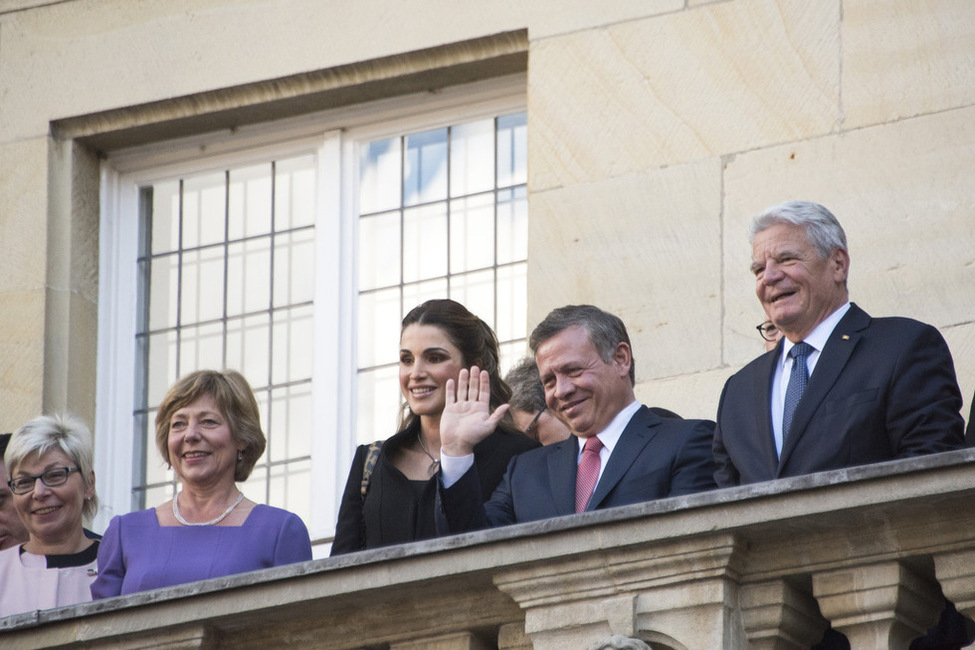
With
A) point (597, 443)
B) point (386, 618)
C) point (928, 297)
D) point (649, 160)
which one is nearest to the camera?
point (386, 618)

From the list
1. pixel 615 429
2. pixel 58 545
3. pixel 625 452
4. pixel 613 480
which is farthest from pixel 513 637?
pixel 58 545

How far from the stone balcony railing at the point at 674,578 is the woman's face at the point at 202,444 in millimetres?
912

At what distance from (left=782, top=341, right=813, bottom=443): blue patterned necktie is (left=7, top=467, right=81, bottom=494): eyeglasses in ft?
9.04

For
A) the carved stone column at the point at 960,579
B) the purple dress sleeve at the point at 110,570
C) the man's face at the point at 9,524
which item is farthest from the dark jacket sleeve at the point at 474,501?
the man's face at the point at 9,524

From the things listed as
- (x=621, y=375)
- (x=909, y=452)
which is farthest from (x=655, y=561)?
(x=621, y=375)

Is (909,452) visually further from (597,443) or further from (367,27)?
(367,27)

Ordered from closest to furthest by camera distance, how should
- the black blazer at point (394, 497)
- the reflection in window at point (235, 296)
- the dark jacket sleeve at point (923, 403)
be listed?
1. the dark jacket sleeve at point (923, 403)
2. the black blazer at point (394, 497)
3. the reflection in window at point (235, 296)

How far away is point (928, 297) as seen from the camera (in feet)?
25.8

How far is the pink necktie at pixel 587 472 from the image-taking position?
6.11m

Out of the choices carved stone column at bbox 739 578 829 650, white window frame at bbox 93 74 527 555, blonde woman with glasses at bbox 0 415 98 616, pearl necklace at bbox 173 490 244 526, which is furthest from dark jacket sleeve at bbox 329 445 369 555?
white window frame at bbox 93 74 527 555

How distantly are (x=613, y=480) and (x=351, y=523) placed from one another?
1037 mm

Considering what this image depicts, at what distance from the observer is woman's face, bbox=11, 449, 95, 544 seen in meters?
7.26

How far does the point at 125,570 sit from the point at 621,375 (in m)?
1.71

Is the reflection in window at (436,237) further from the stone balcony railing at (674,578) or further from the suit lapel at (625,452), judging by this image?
the stone balcony railing at (674,578)
